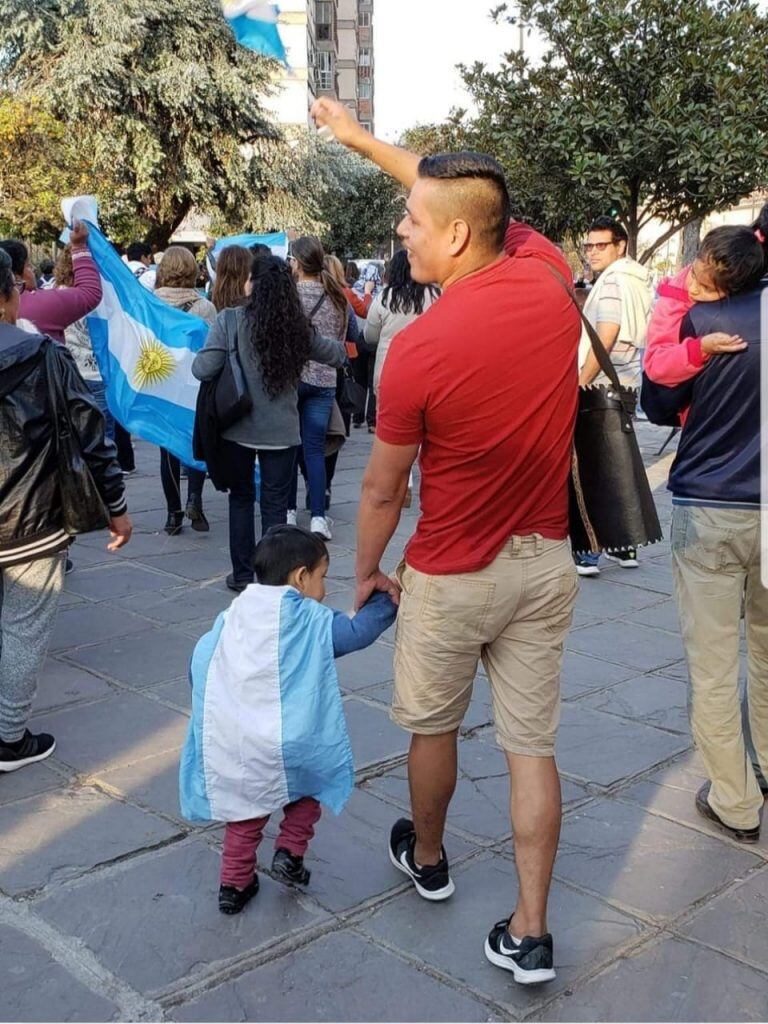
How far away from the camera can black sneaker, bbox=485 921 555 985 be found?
280cm

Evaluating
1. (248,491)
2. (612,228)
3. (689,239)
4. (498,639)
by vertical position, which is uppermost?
(612,228)

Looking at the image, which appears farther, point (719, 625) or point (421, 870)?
point (719, 625)

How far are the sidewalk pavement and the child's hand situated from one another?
1545 millimetres

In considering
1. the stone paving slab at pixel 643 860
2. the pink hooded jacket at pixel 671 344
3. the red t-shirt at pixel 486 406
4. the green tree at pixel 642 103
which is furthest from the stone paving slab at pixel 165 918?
the green tree at pixel 642 103

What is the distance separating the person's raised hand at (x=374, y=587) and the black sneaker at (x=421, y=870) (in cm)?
78

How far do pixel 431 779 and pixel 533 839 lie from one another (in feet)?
1.08

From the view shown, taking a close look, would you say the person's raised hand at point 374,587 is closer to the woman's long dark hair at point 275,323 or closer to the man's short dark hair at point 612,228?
the woman's long dark hair at point 275,323

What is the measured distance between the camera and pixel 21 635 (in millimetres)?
4148

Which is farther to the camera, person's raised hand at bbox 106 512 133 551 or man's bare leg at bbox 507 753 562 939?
person's raised hand at bbox 106 512 133 551

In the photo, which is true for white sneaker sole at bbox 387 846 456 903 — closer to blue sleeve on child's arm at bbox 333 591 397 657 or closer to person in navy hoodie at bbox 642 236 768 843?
blue sleeve on child's arm at bbox 333 591 397 657

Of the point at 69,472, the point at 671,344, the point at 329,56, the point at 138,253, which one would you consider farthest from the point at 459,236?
the point at 329,56

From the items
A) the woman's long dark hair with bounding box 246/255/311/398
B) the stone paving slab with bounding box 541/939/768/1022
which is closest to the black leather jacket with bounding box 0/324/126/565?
the woman's long dark hair with bounding box 246/255/311/398

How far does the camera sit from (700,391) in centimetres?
362

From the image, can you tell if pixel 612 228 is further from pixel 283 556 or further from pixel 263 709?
pixel 263 709
